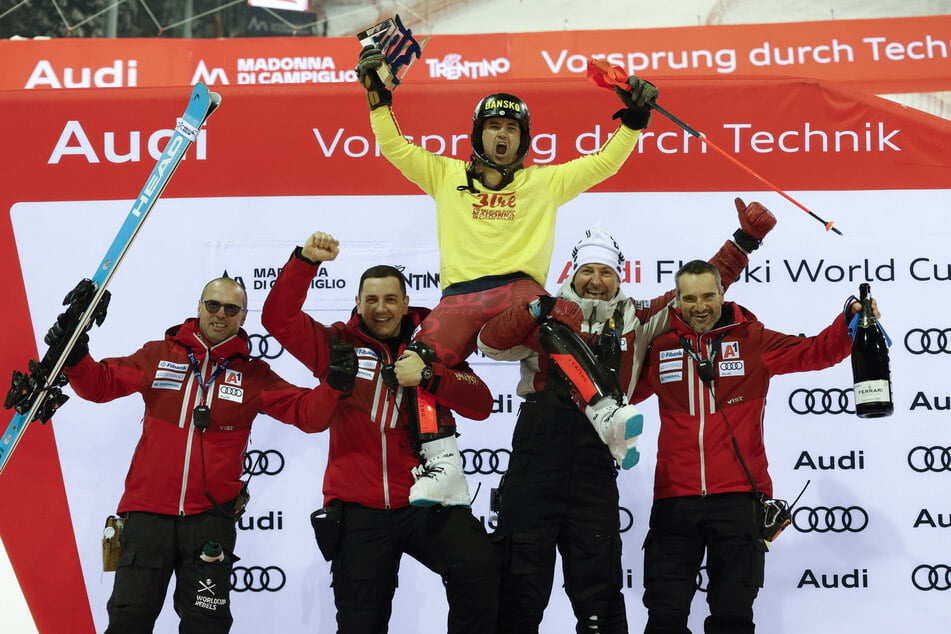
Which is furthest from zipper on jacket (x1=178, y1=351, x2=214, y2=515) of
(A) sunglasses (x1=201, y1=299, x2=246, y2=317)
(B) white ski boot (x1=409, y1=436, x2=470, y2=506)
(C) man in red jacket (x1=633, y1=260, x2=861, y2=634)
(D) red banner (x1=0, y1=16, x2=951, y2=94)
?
(D) red banner (x1=0, y1=16, x2=951, y2=94)

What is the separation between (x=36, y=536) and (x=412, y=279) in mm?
2127

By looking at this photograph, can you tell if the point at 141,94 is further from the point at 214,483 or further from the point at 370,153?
the point at 214,483

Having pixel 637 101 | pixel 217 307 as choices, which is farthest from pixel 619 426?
pixel 217 307

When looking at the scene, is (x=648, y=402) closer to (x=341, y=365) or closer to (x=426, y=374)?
(x=426, y=374)

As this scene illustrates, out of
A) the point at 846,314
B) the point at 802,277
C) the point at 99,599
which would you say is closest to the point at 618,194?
the point at 802,277

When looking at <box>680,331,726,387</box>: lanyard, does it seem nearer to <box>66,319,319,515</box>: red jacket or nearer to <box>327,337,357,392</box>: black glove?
<box>327,337,357,392</box>: black glove

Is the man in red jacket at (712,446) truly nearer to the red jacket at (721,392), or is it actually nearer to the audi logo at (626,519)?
the red jacket at (721,392)

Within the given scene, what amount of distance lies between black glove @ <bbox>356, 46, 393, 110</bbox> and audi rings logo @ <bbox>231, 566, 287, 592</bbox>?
223 centimetres

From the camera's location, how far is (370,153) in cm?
518

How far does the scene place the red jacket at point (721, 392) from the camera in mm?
3963

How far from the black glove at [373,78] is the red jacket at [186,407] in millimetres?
1046

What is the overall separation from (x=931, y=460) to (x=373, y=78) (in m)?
3.04

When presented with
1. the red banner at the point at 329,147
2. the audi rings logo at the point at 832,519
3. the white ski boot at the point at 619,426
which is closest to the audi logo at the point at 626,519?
the audi rings logo at the point at 832,519

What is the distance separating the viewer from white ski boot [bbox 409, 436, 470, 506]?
3.72 m
